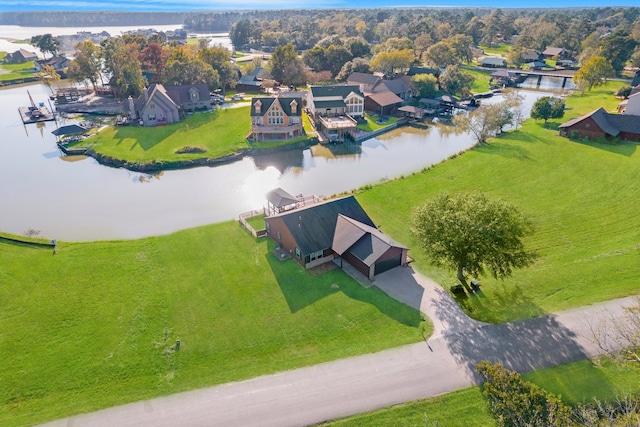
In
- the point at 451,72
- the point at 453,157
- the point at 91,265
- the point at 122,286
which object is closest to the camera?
the point at 122,286

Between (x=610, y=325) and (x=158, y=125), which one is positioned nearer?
(x=610, y=325)

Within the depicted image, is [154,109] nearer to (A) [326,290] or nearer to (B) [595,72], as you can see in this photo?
(A) [326,290]

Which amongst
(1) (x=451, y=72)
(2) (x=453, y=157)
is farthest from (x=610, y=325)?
(1) (x=451, y=72)

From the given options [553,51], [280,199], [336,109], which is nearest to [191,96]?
[336,109]

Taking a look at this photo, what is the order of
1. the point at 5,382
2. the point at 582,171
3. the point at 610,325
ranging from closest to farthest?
the point at 5,382
the point at 610,325
the point at 582,171

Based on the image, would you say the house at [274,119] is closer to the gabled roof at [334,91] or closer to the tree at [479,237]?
the gabled roof at [334,91]

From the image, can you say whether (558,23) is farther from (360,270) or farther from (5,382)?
(5,382)

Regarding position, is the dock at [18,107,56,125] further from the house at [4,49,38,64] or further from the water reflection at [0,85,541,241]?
the house at [4,49,38,64]
